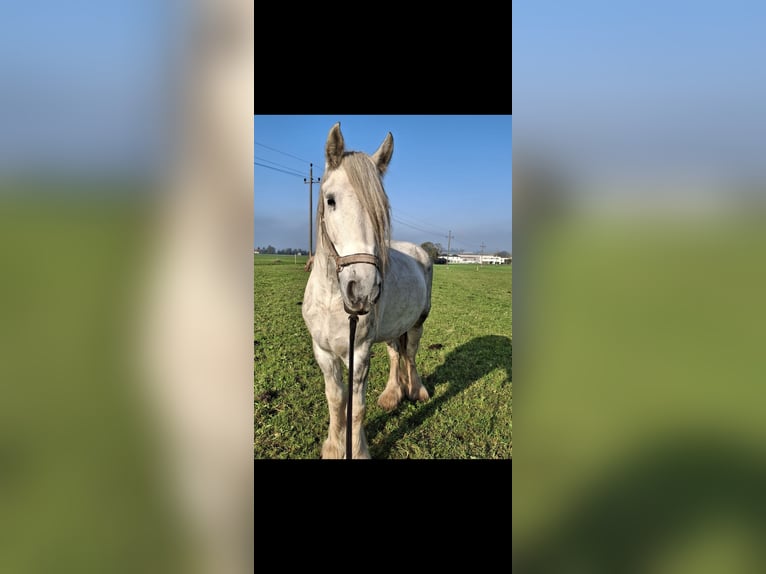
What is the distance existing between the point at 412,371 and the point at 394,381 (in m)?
0.26

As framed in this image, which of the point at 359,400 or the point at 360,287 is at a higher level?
the point at 360,287

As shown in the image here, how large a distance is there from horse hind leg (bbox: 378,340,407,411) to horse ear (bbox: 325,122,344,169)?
97.3 inches

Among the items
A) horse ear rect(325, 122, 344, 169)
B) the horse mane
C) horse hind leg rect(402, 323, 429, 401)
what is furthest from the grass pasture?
horse ear rect(325, 122, 344, 169)

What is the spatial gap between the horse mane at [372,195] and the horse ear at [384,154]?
0.30 meters

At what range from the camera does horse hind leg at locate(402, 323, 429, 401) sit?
396 cm

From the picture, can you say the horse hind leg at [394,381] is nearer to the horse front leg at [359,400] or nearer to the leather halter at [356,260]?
the horse front leg at [359,400]

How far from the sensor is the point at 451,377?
459 centimetres

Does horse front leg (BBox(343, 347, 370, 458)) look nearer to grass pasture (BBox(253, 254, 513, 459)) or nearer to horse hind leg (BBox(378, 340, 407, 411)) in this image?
grass pasture (BBox(253, 254, 513, 459))

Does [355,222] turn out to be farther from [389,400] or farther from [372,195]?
[389,400]
